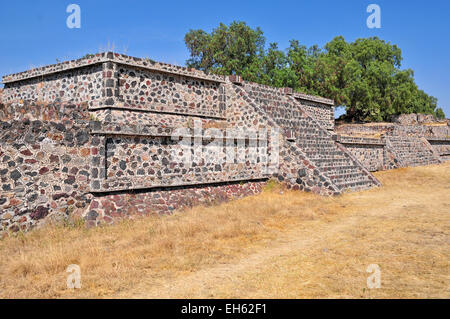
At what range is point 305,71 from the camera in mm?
37594

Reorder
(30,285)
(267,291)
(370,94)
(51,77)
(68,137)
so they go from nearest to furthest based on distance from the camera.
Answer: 1. (267,291)
2. (30,285)
3. (68,137)
4. (51,77)
5. (370,94)

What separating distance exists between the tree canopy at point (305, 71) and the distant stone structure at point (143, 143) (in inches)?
728

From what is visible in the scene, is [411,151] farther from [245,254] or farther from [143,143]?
[245,254]

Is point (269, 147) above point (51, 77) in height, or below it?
below

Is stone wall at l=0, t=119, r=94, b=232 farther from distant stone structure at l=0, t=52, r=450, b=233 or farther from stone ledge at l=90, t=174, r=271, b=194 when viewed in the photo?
stone ledge at l=90, t=174, r=271, b=194

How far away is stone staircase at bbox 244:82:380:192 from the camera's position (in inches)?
612

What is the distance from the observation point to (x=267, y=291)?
5.12 meters

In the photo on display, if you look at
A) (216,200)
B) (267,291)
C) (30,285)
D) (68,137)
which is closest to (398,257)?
(267,291)

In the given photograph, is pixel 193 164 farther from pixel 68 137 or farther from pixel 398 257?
pixel 398 257

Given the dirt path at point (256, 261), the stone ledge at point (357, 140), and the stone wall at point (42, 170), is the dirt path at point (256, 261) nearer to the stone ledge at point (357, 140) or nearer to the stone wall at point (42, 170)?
the stone wall at point (42, 170)

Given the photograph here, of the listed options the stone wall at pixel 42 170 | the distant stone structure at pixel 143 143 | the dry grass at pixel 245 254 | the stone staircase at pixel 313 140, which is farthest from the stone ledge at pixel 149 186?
the stone staircase at pixel 313 140

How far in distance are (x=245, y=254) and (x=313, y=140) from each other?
36.1 ft

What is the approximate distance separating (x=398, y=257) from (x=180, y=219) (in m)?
5.32
